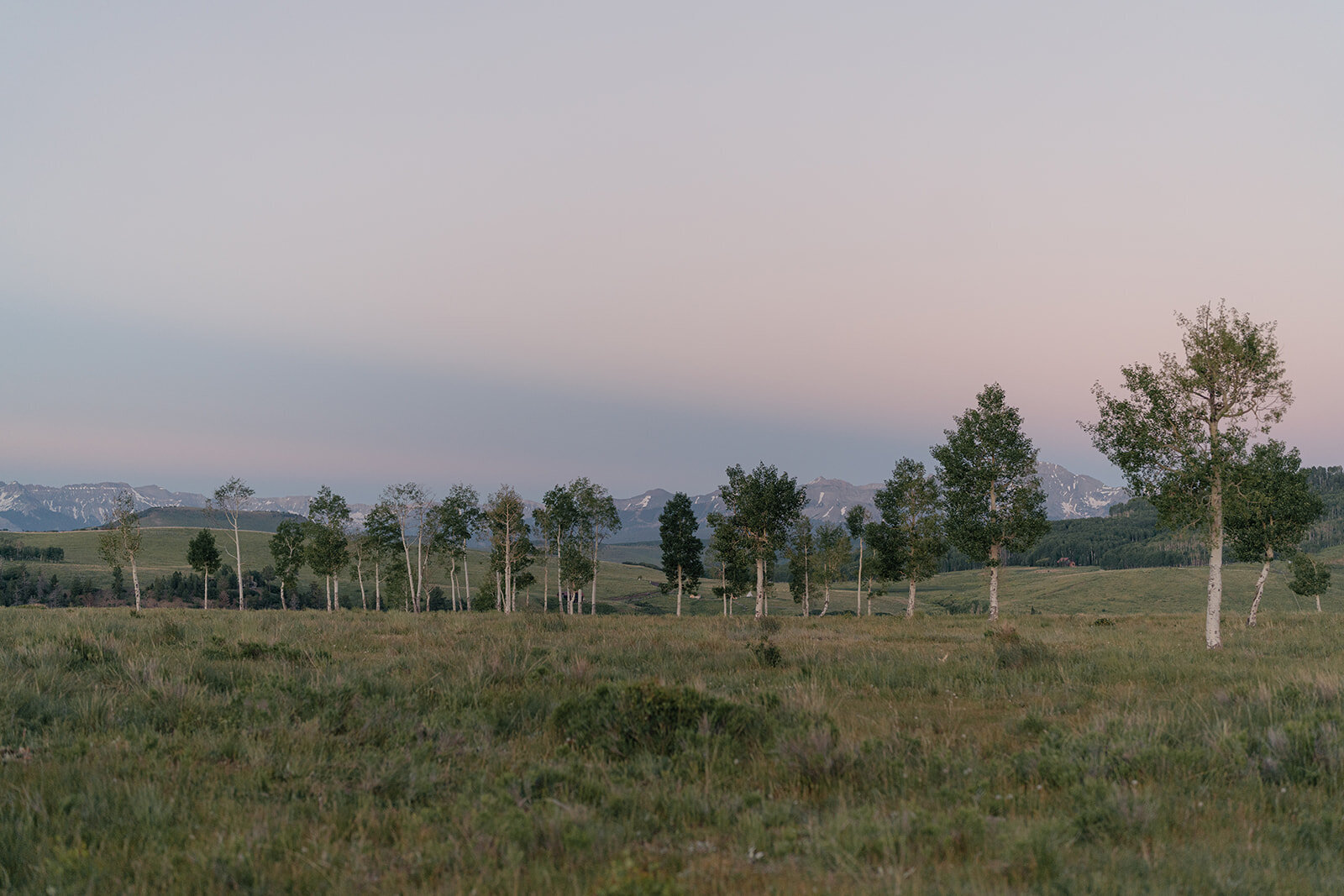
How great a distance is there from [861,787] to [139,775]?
6436 mm

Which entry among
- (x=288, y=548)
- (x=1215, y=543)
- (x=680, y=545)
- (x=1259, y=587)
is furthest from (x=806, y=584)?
(x=288, y=548)

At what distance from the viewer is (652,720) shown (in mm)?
7930

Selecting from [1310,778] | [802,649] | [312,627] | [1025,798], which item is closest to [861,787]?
[1025,798]

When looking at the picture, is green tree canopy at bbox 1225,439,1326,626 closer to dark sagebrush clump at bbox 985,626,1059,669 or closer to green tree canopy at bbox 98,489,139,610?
dark sagebrush clump at bbox 985,626,1059,669

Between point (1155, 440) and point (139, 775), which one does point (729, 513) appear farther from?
point (139, 775)

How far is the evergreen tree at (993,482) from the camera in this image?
123ft

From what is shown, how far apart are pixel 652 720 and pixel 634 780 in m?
1.64

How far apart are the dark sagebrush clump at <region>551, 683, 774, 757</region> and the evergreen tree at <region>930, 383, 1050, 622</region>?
110ft

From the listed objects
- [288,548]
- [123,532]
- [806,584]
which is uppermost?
[123,532]

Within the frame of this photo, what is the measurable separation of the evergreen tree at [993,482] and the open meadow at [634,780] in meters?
26.7

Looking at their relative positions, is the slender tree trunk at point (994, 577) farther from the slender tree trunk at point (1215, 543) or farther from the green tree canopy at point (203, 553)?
the green tree canopy at point (203, 553)

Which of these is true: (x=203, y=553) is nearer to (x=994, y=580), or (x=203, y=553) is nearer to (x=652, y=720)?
(x=994, y=580)

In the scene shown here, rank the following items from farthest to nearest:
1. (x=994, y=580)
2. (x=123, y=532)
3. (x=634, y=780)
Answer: (x=123, y=532), (x=994, y=580), (x=634, y=780)

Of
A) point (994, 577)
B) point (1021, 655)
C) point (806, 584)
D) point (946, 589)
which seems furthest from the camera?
point (946, 589)
